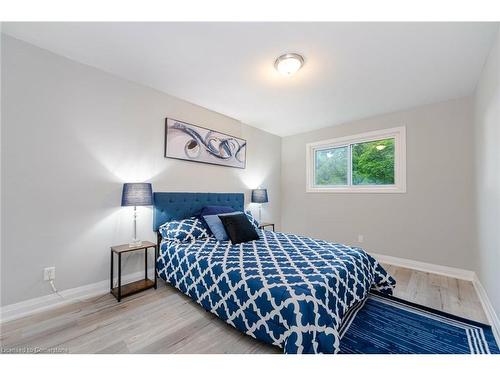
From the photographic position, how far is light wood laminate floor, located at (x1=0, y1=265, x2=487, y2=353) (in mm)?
1449

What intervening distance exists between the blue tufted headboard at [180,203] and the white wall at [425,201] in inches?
85.0

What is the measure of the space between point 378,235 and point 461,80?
2262mm

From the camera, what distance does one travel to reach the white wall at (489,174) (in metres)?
1.70

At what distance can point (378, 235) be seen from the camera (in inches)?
134

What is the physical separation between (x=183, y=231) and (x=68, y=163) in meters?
1.31

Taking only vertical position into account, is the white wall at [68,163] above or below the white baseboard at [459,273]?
above

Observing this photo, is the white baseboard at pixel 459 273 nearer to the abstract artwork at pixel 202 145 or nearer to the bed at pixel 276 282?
the bed at pixel 276 282

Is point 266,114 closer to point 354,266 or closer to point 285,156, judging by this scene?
point 285,156

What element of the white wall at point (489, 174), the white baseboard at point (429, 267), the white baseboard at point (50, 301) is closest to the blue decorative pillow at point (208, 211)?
the white baseboard at point (50, 301)

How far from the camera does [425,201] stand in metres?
3.01

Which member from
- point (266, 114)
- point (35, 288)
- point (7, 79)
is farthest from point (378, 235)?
point (7, 79)

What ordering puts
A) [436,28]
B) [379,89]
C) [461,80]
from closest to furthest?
[436,28], [461,80], [379,89]

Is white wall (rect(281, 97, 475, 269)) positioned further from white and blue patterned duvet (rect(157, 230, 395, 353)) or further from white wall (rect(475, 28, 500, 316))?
white and blue patterned duvet (rect(157, 230, 395, 353))
